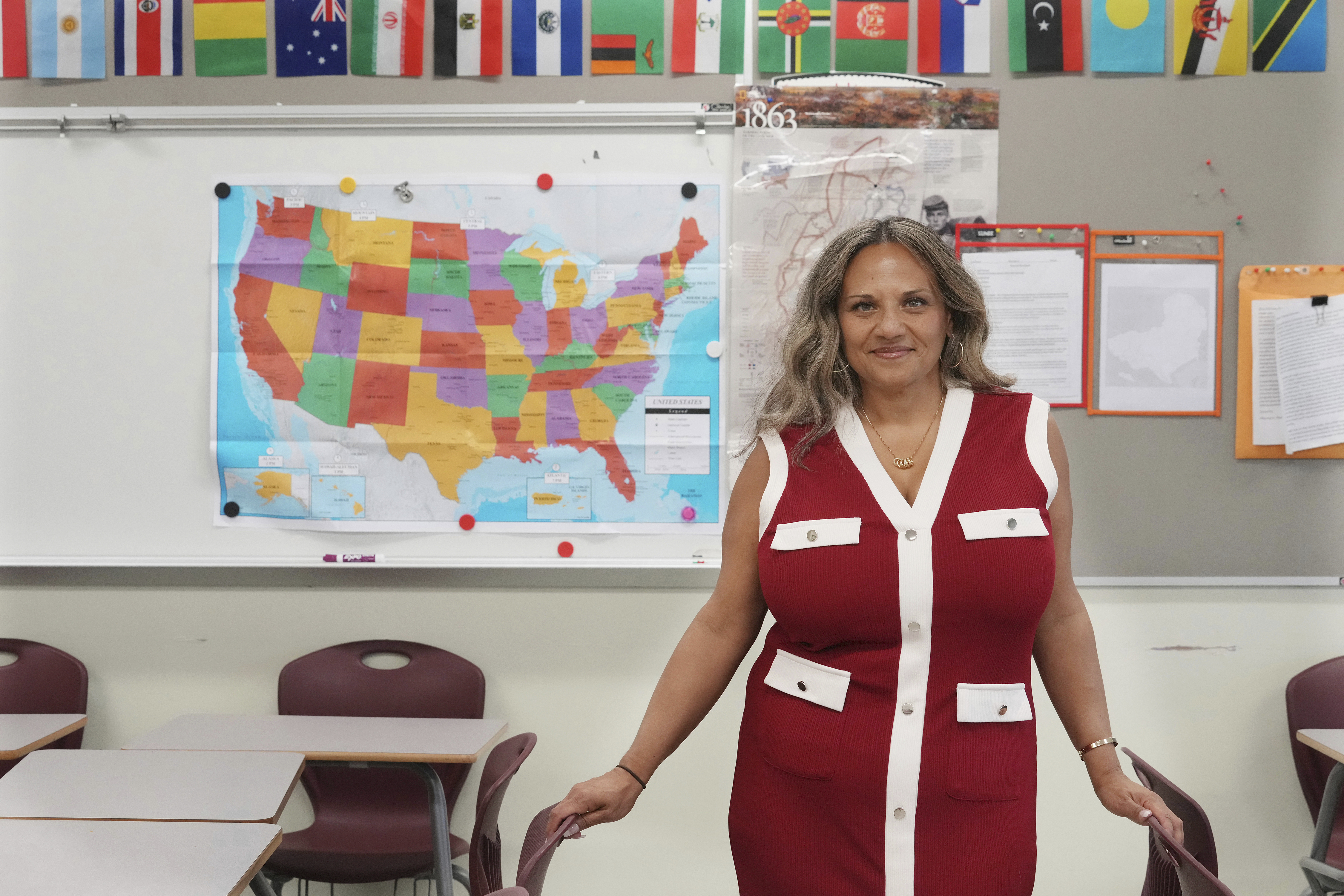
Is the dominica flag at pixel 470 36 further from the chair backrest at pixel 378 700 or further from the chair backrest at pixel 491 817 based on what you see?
the chair backrest at pixel 491 817

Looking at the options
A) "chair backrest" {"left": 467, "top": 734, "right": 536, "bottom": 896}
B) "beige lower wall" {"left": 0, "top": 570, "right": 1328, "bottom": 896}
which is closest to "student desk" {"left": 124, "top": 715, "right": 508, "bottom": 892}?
"chair backrest" {"left": 467, "top": 734, "right": 536, "bottom": 896}

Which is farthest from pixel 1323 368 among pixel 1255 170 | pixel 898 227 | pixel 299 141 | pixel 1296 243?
pixel 299 141

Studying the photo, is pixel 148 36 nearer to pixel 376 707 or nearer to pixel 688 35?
pixel 688 35

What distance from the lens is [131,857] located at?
1.31m

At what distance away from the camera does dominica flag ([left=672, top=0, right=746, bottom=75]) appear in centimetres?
228

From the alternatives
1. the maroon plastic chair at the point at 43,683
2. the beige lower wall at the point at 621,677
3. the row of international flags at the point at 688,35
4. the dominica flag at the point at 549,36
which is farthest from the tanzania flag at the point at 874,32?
the maroon plastic chair at the point at 43,683

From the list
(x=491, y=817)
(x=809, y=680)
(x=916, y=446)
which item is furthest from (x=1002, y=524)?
(x=491, y=817)

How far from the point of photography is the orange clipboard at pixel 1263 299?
2.29 metres

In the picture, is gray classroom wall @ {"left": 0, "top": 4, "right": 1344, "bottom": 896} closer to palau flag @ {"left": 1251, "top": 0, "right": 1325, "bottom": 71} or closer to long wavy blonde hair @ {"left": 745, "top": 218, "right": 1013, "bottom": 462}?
palau flag @ {"left": 1251, "top": 0, "right": 1325, "bottom": 71}

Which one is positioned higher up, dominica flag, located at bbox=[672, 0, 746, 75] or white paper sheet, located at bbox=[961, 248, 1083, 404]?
dominica flag, located at bbox=[672, 0, 746, 75]

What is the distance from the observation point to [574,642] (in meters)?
2.38

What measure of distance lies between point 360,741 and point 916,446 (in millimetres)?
1364

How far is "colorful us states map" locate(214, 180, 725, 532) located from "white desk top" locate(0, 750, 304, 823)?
2.52 feet

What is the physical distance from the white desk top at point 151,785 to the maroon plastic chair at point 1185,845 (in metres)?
1.39
